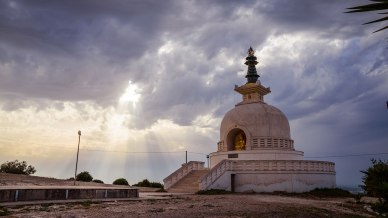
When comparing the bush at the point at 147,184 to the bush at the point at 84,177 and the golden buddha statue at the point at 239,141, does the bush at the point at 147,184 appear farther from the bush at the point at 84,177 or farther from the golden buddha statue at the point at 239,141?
the golden buddha statue at the point at 239,141

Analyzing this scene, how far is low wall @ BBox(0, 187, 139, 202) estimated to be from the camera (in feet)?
43.1

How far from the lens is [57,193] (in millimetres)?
15086

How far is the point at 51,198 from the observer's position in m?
14.8

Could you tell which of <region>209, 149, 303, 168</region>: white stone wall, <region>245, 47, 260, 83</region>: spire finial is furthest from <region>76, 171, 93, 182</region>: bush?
<region>245, 47, 260, 83</region>: spire finial

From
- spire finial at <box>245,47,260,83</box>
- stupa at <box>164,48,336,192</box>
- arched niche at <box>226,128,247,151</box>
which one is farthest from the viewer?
spire finial at <box>245,47,260,83</box>

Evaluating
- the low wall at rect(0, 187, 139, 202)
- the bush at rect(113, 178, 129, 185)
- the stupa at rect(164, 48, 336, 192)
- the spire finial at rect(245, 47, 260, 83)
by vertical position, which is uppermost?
the spire finial at rect(245, 47, 260, 83)

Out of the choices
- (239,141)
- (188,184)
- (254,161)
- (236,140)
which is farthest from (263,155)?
(188,184)

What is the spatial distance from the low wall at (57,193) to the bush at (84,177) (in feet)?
57.2

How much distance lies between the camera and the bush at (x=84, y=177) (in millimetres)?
34312

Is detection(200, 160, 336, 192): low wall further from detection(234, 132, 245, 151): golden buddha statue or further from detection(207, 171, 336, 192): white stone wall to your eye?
detection(234, 132, 245, 151): golden buddha statue

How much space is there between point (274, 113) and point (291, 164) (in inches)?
322

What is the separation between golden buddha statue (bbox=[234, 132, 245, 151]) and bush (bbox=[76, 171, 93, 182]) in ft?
51.9

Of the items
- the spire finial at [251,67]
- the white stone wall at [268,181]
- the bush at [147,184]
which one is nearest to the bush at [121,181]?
the bush at [147,184]

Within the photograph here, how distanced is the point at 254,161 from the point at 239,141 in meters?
7.66
